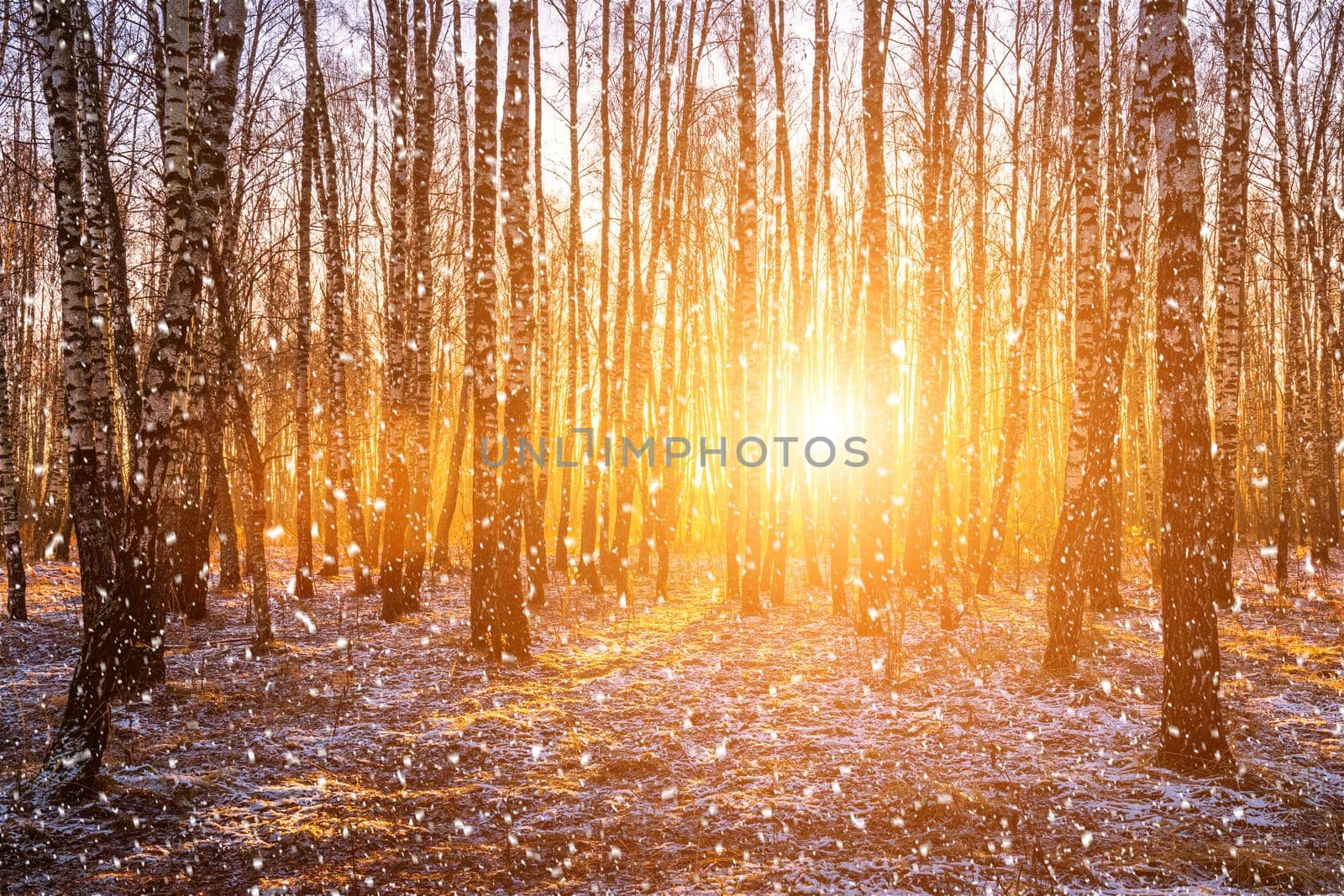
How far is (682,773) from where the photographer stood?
496 centimetres

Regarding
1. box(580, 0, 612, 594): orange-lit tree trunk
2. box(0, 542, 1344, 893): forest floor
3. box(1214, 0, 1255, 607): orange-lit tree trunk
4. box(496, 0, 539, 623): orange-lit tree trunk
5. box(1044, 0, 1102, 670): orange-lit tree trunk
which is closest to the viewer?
box(0, 542, 1344, 893): forest floor

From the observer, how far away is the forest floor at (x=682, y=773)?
12.0ft

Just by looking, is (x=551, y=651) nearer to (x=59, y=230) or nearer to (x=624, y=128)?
(x=59, y=230)

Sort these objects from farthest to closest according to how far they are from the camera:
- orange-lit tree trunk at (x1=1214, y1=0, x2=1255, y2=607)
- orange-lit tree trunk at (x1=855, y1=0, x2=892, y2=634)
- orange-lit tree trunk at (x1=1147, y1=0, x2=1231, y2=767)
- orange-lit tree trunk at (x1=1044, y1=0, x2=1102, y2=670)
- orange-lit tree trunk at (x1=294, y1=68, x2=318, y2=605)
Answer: orange-lit tree trunk at (x1=294, y1=68, x2=318, y2=605) → orange-lit tree trunk at (x1=1214, y1=0, x2=1255, y2=607) → orange-lit tree trunk at (x1=855, y1=0, x2=892, y2=634) → orange-lit tree trunk at (x1=1044, y1=0, x2=1102, y2=670) → orange-lit tree trunk at (x1=1147, y1=0, x2=1231, y2=767)

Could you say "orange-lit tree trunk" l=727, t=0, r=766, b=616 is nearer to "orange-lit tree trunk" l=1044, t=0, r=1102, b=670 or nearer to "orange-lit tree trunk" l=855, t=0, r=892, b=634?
"orange-lit tree trunk" l=855, t=0, r=892, b=634

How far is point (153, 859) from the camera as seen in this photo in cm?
377

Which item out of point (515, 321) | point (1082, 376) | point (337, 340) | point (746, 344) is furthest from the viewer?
point (337, 340)

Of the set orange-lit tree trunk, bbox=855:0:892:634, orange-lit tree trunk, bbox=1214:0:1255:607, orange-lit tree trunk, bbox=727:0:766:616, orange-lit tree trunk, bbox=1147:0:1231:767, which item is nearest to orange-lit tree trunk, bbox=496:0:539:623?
orange-lit tree trunk, bbox=727:0:766:616

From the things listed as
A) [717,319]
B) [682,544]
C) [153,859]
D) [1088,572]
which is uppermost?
[717,319]

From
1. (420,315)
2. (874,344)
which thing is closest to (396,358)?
(420,315)

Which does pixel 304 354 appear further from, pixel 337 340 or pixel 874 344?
pixel 874 344

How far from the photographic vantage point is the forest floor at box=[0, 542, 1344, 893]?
366 cm

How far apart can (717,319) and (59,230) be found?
751 inches

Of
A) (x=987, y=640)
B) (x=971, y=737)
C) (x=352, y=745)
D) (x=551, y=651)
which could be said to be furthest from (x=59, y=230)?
(x=987, y=640)
